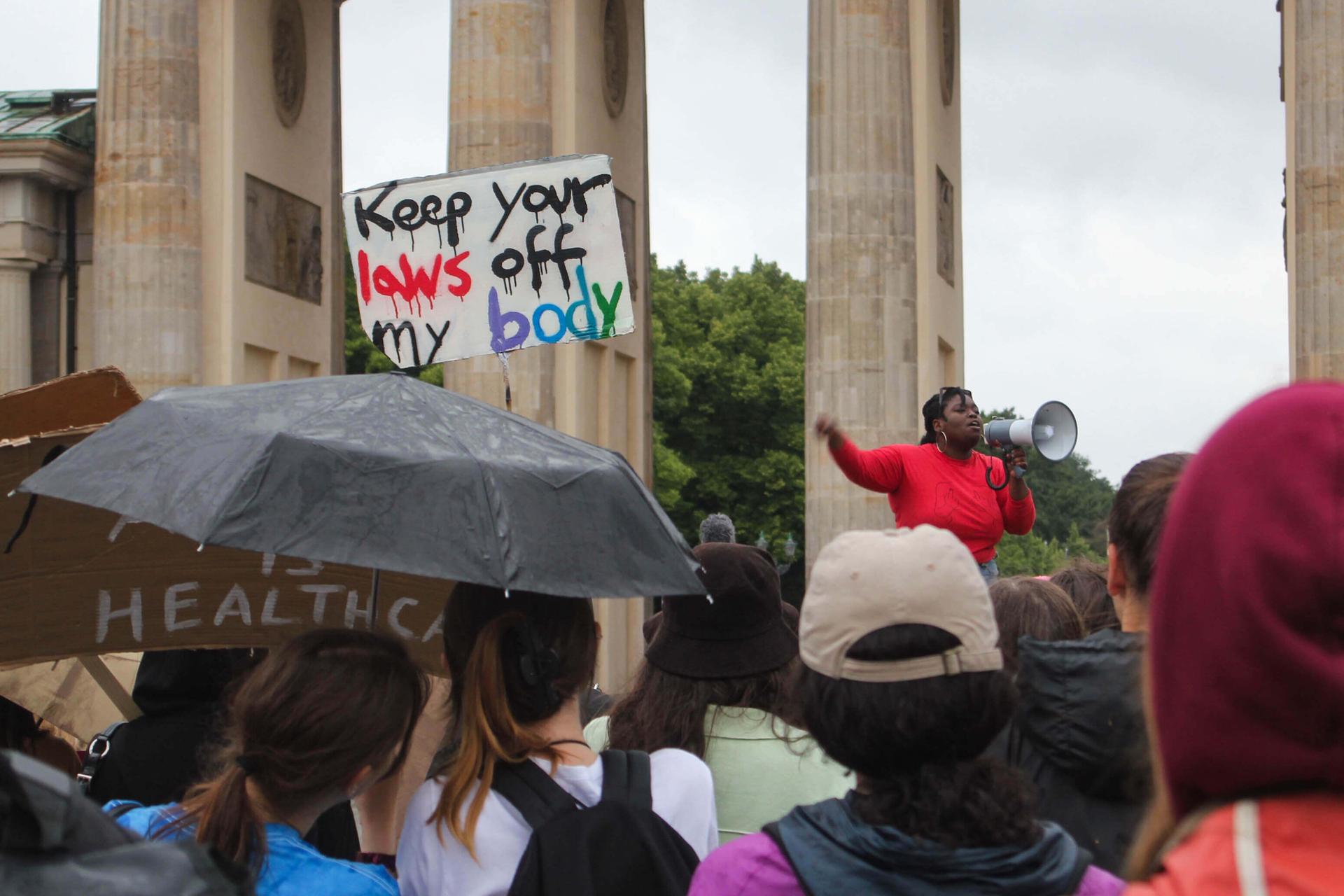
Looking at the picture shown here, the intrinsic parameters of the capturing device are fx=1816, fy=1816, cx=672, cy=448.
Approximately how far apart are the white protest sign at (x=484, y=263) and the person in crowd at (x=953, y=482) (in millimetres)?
2812

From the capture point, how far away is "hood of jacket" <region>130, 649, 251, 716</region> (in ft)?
18.5

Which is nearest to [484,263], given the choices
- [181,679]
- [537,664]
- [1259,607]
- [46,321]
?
[181,679]

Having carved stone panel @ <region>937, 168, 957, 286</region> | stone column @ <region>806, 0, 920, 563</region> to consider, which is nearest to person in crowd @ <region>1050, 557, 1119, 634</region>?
stone column @ <region>806, 0, 920, 563</region>

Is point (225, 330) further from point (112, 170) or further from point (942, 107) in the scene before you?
point (942, 107)

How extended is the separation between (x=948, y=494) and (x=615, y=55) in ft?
69.9

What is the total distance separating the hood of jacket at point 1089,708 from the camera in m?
3.90

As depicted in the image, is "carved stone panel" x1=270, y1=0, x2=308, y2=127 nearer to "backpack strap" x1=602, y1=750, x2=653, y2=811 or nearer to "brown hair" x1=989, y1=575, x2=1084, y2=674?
"brown hair" x1=989, y1=575, x2=1084, y2=674

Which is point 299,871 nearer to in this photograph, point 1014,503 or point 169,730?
point 169,730

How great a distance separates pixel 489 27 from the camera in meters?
26.9

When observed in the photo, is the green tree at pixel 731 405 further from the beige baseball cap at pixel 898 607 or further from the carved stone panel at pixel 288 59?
the beige baseball cap at pixel 898 607

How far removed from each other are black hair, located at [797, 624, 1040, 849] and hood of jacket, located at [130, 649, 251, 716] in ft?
10.2

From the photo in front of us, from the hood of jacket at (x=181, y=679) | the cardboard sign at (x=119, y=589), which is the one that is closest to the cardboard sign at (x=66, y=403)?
the cardboard sign at (x=119, y=589)

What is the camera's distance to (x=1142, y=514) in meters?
4.10

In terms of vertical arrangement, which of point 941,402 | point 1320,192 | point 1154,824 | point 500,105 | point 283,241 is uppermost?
point 500,105
